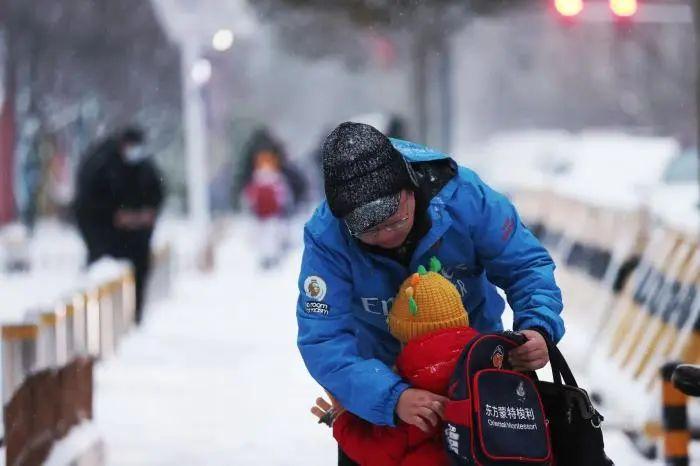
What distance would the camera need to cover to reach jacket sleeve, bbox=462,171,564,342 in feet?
11.8

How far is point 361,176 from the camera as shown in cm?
340

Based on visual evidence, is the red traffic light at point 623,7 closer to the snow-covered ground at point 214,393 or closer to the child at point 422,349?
the snow-covered ground at point 214,393

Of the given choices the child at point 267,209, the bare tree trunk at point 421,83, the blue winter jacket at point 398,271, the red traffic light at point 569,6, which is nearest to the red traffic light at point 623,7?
the red traffic light at point 569,6

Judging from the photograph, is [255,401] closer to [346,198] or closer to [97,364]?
[97,364]

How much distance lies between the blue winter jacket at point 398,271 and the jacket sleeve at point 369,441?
0.34 ft

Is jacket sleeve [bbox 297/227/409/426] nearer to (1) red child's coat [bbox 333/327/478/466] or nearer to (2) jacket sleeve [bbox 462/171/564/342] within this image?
(1) red child's coat [bbox 333/327/478/466]

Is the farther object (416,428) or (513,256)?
(513,256)

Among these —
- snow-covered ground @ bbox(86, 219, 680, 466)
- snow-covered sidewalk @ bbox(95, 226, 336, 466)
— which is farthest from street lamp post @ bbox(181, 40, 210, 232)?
snow-covered sidewalk @ bbox(95, 226, 336, 466)

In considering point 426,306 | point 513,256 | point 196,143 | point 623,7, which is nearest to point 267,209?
point 196,143

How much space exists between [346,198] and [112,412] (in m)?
5.69

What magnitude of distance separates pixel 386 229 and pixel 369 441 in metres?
0.60

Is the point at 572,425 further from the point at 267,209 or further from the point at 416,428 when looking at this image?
the point at 267,209

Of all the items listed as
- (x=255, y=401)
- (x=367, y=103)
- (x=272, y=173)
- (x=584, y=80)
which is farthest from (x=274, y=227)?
(x=584, y=80)

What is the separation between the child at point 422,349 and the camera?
3.33m
